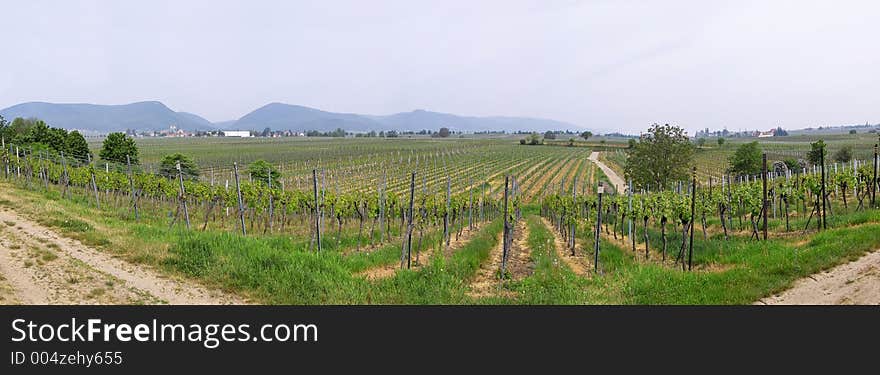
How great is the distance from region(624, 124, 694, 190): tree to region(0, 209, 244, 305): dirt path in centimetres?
2871

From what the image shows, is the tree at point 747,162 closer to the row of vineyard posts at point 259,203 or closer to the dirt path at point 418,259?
the row of vineyard posts at point 259,203

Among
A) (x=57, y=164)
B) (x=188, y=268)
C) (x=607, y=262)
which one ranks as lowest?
(x=607, y=262)

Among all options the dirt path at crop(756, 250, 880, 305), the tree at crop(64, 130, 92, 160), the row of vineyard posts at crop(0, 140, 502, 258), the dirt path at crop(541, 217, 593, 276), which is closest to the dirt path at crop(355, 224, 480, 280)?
the row of vineyard posts at crop(0, 140, 502, 258)

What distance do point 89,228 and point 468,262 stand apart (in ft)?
33.3

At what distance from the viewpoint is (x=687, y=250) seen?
12781 millimetres

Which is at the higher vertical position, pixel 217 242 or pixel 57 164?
pixel 57 164

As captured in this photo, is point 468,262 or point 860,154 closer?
point 468,262

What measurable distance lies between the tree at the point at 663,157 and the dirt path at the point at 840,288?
76.3 feet

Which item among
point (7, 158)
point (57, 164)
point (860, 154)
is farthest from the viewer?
point (860, 154)

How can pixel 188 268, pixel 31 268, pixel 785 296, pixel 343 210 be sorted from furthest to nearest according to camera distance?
pixel 343 210 < pixel 188 268 < pixel 31 268 < pixel 785 296

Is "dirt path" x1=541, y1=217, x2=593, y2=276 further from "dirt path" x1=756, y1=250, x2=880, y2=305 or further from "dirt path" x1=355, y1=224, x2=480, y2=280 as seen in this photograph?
"dirt path" x1=756, y1=250, x2=880, y2=305

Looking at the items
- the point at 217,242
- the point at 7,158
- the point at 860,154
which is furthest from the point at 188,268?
the point at 860,154

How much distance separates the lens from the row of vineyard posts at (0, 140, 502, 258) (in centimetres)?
1696

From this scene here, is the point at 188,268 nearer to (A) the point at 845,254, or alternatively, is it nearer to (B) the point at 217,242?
(B) the point at 217,242
